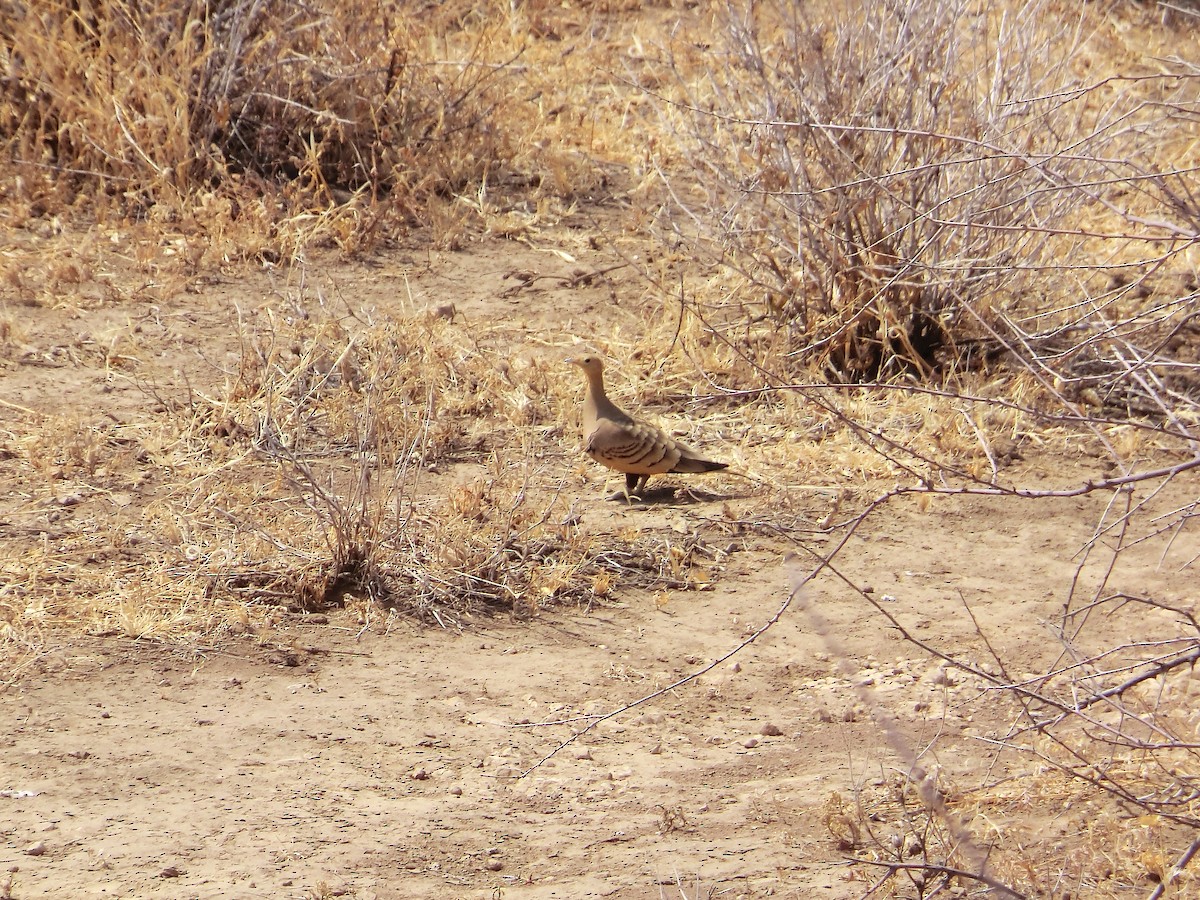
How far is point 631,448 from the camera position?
17.7 ft

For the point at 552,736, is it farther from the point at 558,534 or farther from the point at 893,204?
the point at 893,204

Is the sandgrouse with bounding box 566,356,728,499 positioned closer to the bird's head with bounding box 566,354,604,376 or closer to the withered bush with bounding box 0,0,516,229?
the bird's head with bounding box 566,354,604,376

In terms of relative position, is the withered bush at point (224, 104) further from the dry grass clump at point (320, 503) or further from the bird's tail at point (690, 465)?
the bird's tail at point (690, 465)

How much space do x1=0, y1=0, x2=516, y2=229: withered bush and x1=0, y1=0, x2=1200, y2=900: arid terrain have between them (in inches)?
1.6

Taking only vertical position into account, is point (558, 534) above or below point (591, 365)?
below

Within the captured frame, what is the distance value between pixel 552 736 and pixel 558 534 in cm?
111

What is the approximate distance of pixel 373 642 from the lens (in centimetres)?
460

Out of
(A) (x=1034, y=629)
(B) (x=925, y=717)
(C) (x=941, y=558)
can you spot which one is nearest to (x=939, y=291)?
(C) (x=941, y=558)

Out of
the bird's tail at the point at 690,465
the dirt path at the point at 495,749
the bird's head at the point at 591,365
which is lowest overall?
the dirt path at the point at 495,749

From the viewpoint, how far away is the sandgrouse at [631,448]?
541 centimetres

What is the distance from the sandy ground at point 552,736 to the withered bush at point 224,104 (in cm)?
260

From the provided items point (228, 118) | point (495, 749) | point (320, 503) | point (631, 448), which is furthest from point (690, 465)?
point (228, 118)

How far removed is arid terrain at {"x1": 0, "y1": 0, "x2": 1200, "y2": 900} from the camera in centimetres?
357

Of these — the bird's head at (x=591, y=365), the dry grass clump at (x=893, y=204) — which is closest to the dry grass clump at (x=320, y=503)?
the bird's head at (x=591, y=365)
